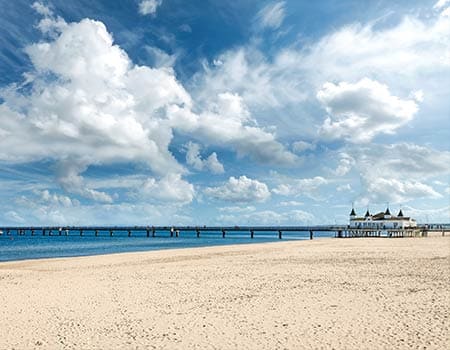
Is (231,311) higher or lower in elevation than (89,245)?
higher

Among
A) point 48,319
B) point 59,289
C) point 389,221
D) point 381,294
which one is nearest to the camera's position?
point 48,319

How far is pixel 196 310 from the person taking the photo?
12133 millimetres

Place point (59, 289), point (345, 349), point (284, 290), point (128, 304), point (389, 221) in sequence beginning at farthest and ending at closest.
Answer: point (389, 221) < point (59, 289) < point (284, 290) < point (128, 304) < point (345, 349)

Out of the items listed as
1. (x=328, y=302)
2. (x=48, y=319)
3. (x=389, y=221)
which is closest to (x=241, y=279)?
(x=328, y=302)

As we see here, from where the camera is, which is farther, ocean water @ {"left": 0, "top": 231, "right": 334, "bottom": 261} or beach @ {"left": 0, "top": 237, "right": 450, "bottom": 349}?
ocean water @ {"left": 0, "top": 231, "right": 334, "bottom": 261}

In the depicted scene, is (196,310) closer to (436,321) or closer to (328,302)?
(328,302)

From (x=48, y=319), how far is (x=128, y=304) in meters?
2.68

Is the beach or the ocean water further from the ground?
the beach

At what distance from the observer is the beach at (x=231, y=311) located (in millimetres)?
9211

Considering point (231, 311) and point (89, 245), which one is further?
point (89, 245)

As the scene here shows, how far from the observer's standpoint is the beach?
921cm

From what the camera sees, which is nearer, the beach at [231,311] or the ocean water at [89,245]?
the beach at [231,311]

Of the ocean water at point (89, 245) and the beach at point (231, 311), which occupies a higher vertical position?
the beach at point (231, 311)

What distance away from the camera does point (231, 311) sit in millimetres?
11891
